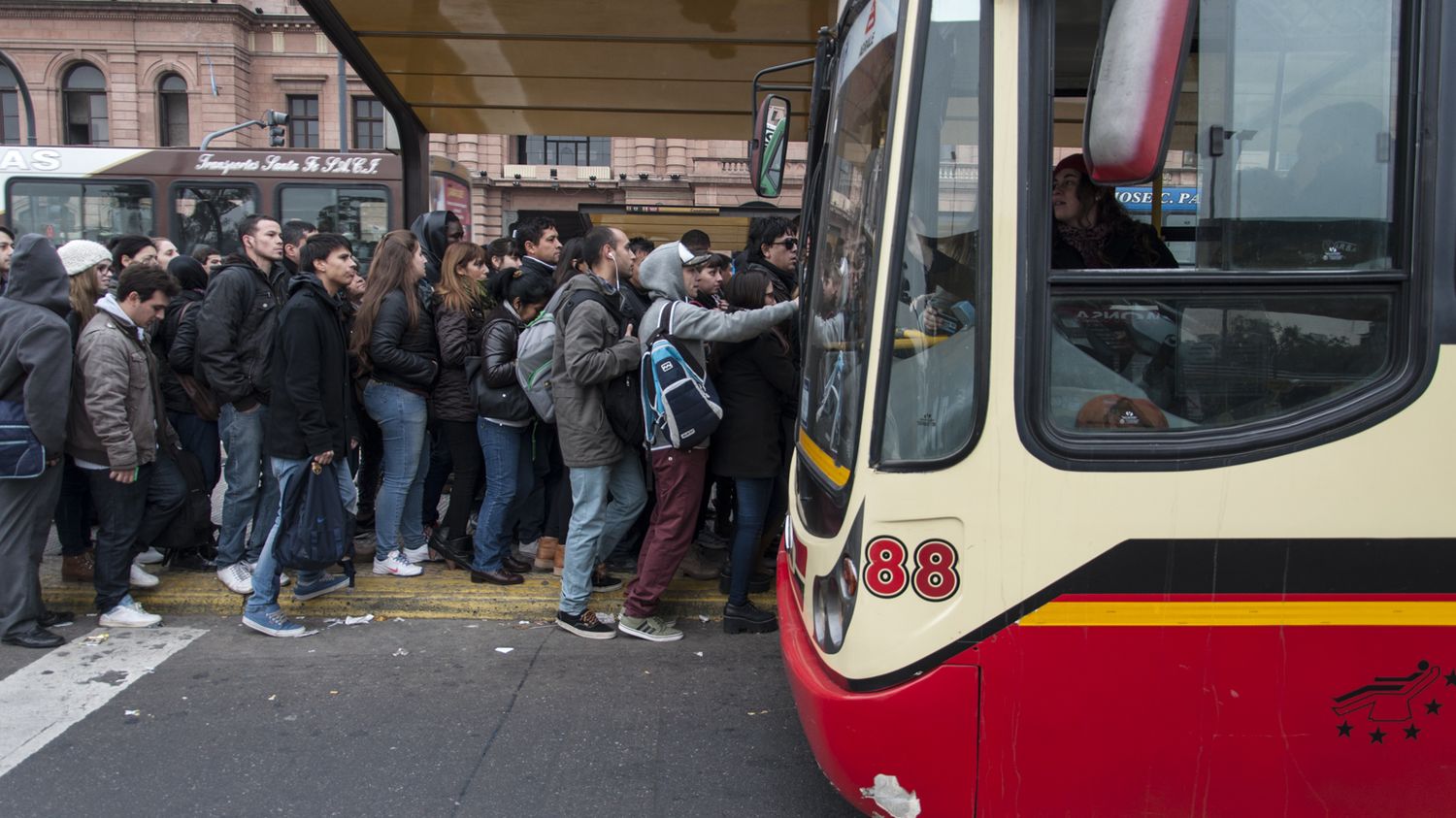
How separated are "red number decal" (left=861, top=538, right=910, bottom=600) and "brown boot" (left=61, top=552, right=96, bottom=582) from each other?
471cm

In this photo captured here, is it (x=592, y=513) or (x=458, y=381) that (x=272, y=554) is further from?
(x=592, y=513)

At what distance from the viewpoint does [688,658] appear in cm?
489

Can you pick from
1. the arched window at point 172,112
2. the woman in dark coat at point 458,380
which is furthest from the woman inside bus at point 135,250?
the arched window at point 172,112

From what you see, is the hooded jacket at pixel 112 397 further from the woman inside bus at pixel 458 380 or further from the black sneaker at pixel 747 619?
the black sneaker at pixel 747 619

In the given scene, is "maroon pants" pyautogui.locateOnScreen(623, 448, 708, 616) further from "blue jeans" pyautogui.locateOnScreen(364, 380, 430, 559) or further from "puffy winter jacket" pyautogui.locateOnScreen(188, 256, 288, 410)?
"puffy winter jacket" pyautogui.locateOnScreen(188, 256, 288, 410)

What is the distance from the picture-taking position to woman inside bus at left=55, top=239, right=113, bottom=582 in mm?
5059

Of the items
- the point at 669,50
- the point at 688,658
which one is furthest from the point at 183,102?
the point at 688,658

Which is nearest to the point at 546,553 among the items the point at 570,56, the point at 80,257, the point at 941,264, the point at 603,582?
the point at 603,582

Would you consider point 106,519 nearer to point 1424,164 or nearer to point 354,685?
point 354,685

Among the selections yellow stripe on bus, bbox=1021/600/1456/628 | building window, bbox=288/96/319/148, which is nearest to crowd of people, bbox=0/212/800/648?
yellow stripe on bus, bbox=1021/600/1456/628

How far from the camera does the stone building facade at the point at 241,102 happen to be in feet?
118

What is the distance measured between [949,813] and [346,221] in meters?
13.6

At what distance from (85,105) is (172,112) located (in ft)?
9.54

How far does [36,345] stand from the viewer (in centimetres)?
467
